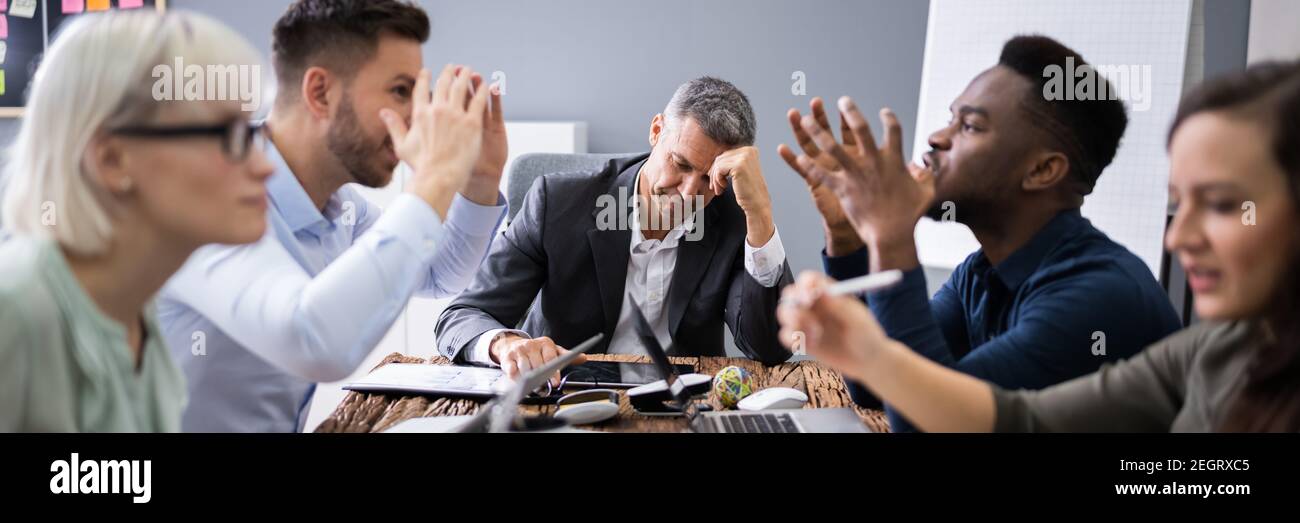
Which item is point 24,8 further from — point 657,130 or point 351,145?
point 351,145

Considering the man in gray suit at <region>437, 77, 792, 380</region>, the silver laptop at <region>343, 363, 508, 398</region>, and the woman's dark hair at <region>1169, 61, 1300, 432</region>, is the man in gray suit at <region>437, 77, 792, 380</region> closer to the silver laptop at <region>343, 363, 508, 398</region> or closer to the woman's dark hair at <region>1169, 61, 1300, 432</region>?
the silver laptop at <region>343, 363, 508, 398</region>

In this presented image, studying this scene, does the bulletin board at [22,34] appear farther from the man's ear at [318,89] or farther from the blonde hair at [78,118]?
the blonde hair at [78,118]

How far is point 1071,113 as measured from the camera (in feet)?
4.41

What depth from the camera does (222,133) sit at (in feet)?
2.60

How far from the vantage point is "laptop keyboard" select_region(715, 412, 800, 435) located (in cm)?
121

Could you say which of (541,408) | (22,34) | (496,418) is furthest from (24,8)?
(496,418)

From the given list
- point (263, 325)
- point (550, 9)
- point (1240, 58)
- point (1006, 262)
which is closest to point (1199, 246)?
point (1006, 262)

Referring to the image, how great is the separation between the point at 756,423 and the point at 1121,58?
6.19 feet

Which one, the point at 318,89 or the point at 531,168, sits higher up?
the point at 318,89

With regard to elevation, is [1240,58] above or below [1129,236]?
above

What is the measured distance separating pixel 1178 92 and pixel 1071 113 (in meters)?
1.33
